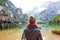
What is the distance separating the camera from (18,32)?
468 centimetres

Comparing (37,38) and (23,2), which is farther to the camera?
(23,2)

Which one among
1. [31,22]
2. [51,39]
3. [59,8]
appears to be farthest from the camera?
[59,8]

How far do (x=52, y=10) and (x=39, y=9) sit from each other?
397 millimetres

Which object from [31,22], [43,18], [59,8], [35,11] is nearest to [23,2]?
[35,11]

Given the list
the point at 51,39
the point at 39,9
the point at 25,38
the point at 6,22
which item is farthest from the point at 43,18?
the point at 25,38

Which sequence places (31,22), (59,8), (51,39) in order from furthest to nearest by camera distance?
1. (59,8)
2. (51,39)
3. (31,22)

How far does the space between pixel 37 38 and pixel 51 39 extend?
7.14ft

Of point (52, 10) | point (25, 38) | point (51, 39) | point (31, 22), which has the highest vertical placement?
point (52, 10)

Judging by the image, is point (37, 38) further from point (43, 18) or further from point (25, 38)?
point (43, 18)

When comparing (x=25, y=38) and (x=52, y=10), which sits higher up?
(x=52, y=10)

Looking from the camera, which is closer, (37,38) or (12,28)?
(37,38)

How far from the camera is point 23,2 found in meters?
4.78

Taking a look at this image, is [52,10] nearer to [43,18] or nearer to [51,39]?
[43,18]

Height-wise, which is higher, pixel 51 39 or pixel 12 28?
pixel 12 28
